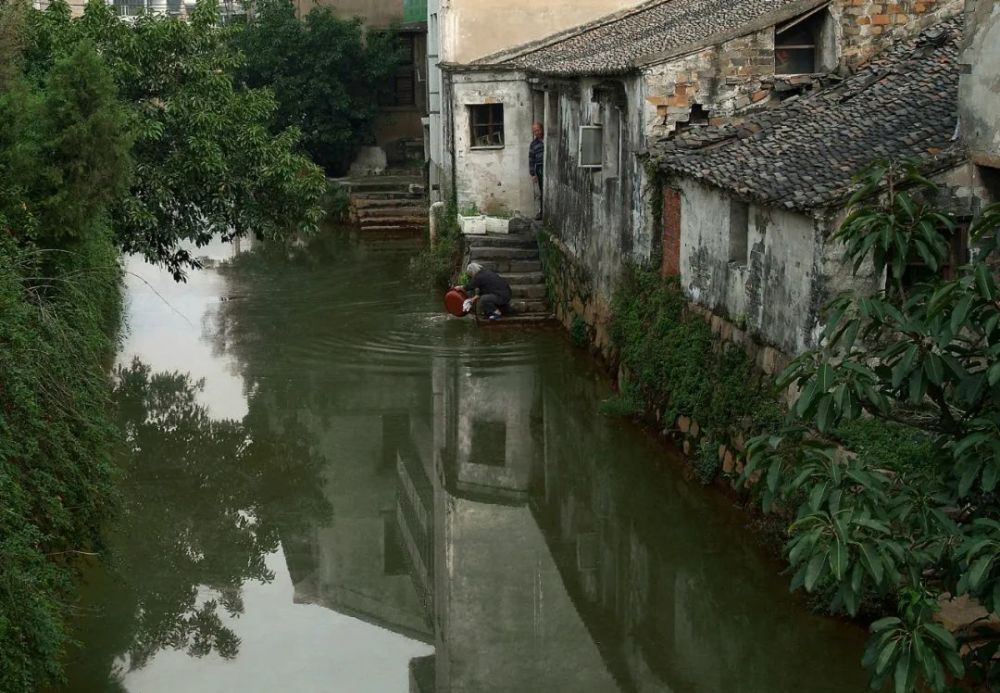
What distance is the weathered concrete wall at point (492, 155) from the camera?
80.9ft

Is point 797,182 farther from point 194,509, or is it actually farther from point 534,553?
point 194,509

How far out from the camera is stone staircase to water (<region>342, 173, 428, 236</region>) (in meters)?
31.4

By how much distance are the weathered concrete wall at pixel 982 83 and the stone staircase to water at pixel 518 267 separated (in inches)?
420

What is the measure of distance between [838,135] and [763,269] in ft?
5.04

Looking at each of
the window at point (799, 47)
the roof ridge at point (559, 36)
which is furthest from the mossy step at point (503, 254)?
the window at point (799, 47)

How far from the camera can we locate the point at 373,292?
23594 millimetres

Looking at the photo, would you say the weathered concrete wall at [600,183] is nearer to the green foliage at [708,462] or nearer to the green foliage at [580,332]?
the green foliage at [580,332]

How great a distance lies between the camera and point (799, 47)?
1620cm

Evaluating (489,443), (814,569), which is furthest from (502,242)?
(814,569)

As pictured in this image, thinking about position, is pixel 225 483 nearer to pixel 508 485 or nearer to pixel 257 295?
pixel 508 485

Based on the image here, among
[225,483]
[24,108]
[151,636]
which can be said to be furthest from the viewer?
[225,483]

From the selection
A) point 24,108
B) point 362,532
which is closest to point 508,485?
point 362,532

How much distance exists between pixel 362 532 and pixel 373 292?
10.9m

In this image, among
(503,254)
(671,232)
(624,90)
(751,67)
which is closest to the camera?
(671,232)
